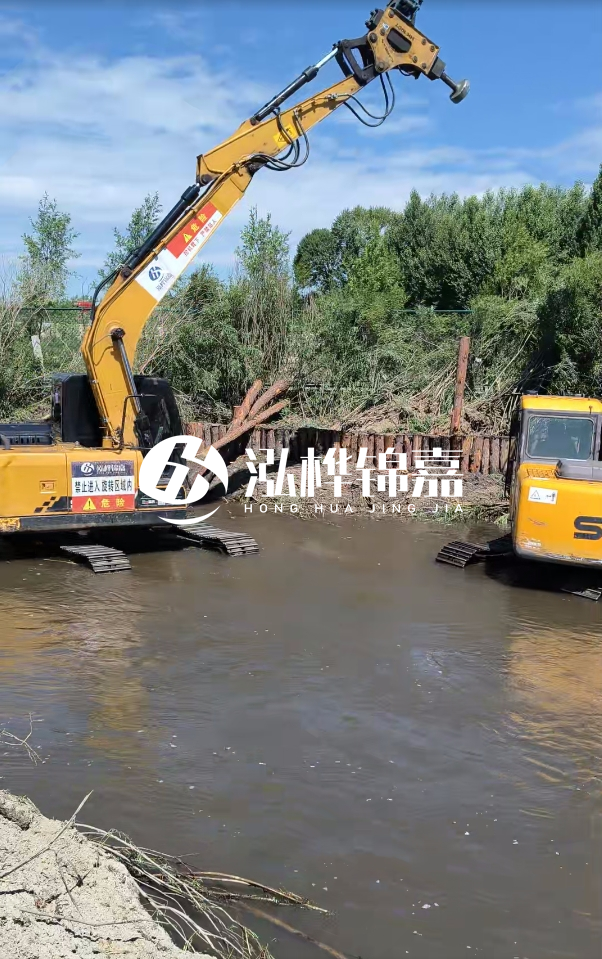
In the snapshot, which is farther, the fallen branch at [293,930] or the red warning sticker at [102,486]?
the red warning sticker at [102,486]

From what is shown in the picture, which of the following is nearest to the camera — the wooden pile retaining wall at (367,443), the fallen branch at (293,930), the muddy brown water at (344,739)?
the fallen branch at (293,930)

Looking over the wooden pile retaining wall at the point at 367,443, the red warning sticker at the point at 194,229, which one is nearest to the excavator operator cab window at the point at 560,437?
the wooden pile retaining wall at the point at 367,443

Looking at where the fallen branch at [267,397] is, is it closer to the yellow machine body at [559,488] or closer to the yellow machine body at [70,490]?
the yellow machine body at [70,490]

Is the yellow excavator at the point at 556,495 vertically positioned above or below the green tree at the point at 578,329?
below

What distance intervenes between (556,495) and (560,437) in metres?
1.65

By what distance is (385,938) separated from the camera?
398 cm

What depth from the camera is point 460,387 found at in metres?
15.6

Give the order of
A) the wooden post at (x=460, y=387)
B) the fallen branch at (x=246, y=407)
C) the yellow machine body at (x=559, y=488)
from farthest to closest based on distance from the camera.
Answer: the fallen branch at (x=246, y=407) < the wooden post at (x=460, y=387) < the yellow machine body at (x=559, y=488)

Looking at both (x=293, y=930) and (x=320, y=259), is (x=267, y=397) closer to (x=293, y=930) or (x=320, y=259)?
(x=293, y=930)

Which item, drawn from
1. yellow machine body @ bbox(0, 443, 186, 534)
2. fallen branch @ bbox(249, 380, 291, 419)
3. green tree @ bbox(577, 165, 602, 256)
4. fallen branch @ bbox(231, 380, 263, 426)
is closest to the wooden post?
fallen branch @ bbox(249, 380, 291, 419)

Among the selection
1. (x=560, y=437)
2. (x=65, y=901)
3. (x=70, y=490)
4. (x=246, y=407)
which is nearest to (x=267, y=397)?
(x=246, y=407)

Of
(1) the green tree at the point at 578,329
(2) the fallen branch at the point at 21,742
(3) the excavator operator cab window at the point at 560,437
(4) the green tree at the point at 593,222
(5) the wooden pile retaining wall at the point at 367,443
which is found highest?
(4) the green tree at the point at 593,222

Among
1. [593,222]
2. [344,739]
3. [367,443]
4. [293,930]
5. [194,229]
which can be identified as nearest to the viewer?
[293,930]

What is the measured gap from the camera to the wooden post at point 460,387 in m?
15.5
